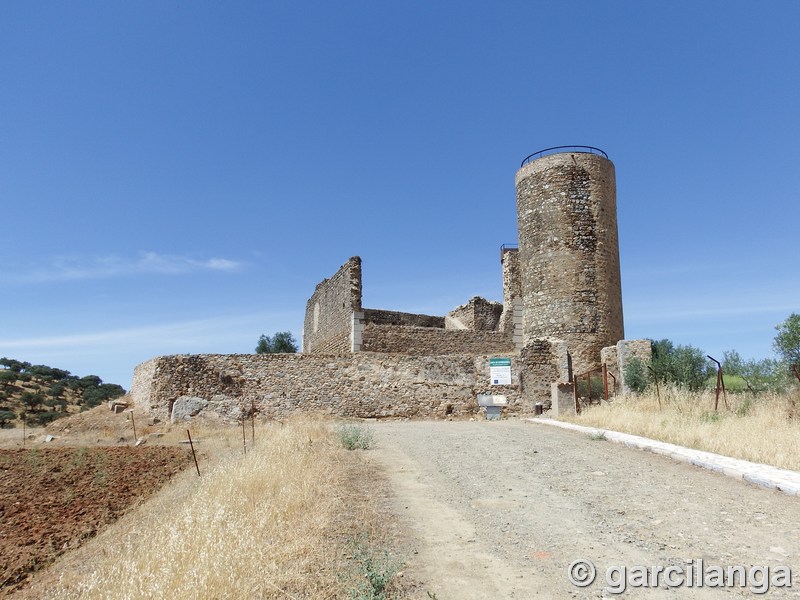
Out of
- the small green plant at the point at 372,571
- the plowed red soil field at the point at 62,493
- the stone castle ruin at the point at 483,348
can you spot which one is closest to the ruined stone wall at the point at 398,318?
the stone castle ruin at the point at 483,348

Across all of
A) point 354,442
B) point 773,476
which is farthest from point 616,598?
point 354,442

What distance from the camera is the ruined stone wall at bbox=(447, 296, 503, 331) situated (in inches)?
966

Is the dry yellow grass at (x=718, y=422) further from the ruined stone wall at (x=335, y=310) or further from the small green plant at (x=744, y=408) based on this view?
the ruined stone wall at (x=335, y=310)

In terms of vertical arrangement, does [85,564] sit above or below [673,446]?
below

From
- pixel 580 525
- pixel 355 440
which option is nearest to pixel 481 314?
pixel 355 440

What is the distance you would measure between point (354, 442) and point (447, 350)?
436 inches

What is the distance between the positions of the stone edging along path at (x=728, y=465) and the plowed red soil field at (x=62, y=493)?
8.09 meters

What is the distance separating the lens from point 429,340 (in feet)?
69.2

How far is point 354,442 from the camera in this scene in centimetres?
1049

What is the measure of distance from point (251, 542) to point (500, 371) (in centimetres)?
1437

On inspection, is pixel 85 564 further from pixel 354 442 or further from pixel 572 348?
pixel 572 348

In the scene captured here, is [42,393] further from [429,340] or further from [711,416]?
[711,416]

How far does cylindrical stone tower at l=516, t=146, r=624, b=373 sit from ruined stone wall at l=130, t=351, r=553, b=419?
7.28 ft

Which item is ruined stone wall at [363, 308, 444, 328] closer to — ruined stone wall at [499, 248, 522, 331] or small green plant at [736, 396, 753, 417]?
ruined stone wall at [499, 248, 522, 331]
